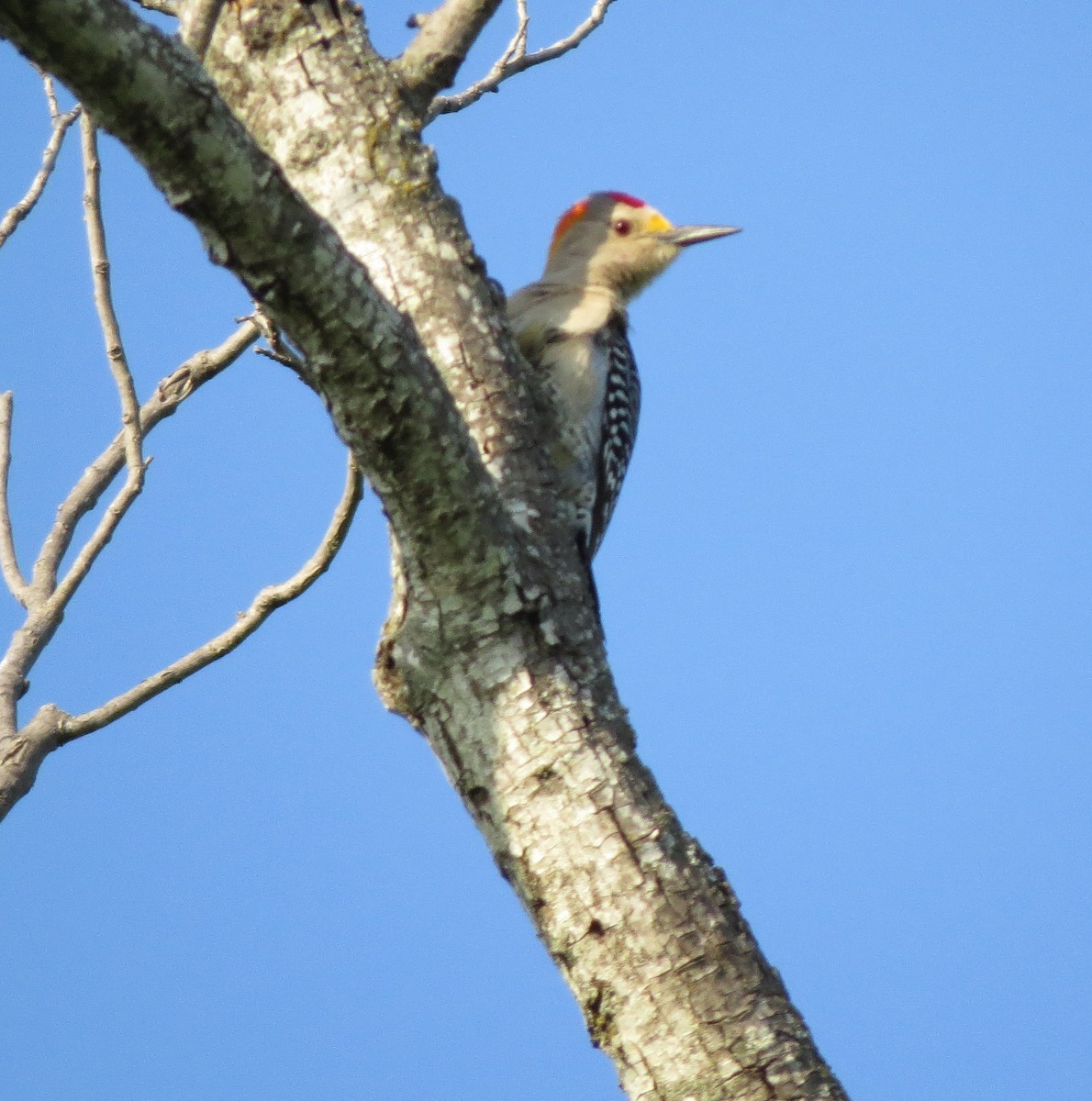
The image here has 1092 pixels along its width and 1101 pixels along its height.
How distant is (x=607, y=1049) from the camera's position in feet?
10.0

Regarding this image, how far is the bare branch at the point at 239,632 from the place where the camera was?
12.3 ft

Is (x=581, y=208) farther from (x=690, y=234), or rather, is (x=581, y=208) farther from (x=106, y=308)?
(x=106, y=308)

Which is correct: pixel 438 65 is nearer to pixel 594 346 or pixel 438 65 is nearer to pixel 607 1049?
pixel 594 346

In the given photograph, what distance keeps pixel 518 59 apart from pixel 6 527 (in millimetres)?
2629

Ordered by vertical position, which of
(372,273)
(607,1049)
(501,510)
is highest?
(372,273)

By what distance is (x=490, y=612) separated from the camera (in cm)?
329

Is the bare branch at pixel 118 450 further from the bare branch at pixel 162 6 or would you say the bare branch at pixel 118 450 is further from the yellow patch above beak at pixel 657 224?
the yellow patch above beak at pixel 657 224

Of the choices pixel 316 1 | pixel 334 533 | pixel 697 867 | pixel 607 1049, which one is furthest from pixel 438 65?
pixel 607 1049

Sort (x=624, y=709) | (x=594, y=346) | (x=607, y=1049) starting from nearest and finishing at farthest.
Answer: (x=607, y=1049)
(x=624, y=709)
(x=594, y=346)

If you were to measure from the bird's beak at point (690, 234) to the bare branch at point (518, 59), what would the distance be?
1715mm

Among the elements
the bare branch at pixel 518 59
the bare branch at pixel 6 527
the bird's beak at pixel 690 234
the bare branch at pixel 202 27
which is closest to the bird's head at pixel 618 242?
the bird's beak at pixel 690 234

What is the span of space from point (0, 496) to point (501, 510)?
1823mm

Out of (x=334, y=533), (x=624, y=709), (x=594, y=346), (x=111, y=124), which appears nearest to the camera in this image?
(x=111, y=124)

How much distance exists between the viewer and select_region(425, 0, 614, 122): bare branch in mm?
5109
